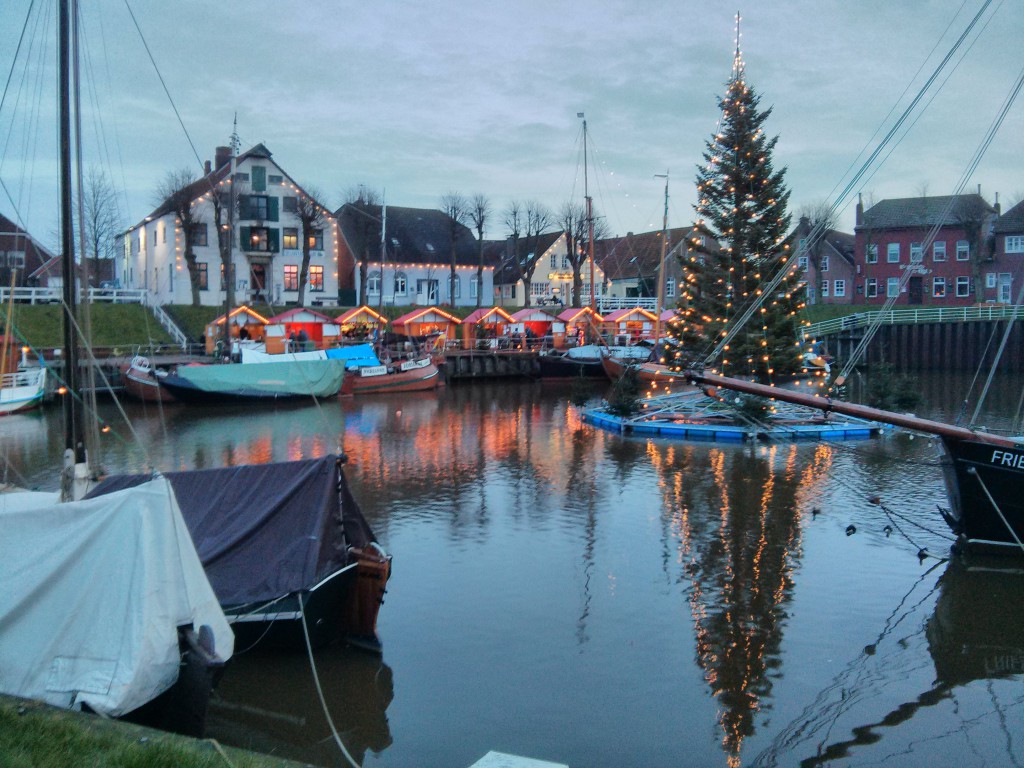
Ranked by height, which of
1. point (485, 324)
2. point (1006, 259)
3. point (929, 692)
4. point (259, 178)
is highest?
point (259, 178)

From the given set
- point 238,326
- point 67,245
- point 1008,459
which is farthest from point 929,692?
point 238,326

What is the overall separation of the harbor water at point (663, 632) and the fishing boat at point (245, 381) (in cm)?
1587

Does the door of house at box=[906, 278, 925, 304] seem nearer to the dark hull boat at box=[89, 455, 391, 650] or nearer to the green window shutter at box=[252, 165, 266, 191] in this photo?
the green window shutter at box=[252, 165, 266, 191]

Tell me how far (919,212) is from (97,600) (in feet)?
236

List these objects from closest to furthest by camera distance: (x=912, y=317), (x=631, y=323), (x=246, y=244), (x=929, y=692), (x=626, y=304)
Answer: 1. (x=929, y=692)
2. (x=246, y=244)
3. (x=631, y=323)
4. (x=912, y=317)
5. (x=626, y=304)

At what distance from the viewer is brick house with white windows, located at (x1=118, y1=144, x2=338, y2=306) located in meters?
56.2

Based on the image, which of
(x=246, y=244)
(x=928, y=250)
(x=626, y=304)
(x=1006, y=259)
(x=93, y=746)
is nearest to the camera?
(x=93, y=746)

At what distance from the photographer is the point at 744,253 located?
1176 inches

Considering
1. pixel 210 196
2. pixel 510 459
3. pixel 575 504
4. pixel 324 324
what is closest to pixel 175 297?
pixel 210 196

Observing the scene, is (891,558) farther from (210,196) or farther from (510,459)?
(210,196)

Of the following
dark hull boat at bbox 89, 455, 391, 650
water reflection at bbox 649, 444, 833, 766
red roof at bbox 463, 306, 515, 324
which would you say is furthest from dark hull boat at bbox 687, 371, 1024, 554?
red roof at bbox 463, 306, 515, 324

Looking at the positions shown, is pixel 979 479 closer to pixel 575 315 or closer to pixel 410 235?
pixel 575 315

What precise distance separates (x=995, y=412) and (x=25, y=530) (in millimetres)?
32331

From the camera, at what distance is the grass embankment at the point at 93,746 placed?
→ 5820mm
